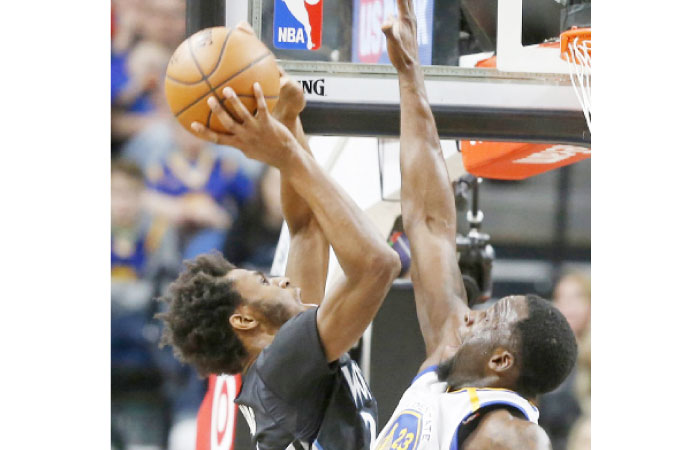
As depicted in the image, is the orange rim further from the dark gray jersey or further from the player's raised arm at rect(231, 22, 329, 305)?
the dark gray jersey

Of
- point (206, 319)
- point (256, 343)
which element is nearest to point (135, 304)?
point (206, 319)

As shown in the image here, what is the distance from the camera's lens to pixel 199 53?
2.06m

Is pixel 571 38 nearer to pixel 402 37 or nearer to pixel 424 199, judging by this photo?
pixel 402 37

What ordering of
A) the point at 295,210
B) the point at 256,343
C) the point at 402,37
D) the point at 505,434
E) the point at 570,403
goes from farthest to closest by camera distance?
1. the point at 570,403
2. the point at 295,210
3. the point at 256,343
4. the point at 402,37
5. the point at 505,434

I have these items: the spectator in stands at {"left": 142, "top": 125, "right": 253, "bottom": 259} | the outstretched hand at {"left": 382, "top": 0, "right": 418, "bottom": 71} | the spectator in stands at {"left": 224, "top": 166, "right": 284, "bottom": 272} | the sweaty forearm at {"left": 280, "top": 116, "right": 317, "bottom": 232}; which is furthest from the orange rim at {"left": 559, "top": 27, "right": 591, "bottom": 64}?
the spectator in stands at {"left": 142, "top": 125, "right": 253, "bottom": 259}

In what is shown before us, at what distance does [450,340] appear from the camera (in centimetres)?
236

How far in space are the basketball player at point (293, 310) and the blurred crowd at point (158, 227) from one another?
3.21 metres

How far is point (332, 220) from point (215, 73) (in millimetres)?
410

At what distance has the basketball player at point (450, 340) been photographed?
6.73ft

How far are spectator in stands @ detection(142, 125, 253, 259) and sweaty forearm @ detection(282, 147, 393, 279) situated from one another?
13.7 feet
